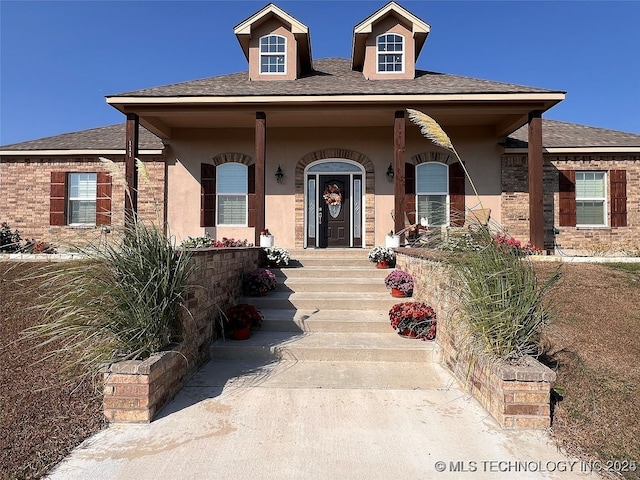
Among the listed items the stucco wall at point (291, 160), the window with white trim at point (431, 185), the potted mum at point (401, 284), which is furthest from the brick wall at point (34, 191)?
the potted mum at point (401, 284)

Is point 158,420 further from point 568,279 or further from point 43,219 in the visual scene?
point 43,219

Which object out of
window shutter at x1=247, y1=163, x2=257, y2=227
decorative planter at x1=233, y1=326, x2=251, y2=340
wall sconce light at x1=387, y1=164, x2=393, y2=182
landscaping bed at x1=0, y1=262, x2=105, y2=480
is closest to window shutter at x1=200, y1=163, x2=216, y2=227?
window shutter at x1=247, y1=163, x2=257, y2=227

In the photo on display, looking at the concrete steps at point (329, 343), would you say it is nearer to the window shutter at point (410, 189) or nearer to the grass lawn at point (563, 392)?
the grass lawn at point (563, 392)

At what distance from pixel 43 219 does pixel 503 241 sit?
11.8m

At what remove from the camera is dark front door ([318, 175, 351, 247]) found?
403 inches

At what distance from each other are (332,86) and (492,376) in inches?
307

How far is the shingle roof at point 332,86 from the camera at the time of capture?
823cm

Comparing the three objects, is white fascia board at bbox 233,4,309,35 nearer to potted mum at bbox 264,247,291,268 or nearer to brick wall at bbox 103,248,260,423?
potted mum at bbox 264,247,291,268

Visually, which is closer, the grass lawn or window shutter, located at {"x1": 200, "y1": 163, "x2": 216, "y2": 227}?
the grass lawn

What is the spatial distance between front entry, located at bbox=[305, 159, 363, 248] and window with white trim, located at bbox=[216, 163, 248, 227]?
176 cm

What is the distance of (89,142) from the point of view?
35.5 feet

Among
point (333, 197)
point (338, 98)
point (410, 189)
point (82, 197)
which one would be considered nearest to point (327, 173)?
point (333, 197)

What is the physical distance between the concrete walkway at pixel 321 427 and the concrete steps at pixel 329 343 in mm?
16

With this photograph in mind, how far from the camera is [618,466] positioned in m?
2.46
